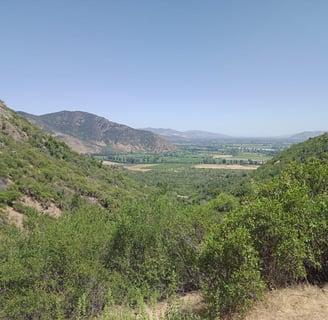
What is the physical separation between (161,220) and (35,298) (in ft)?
19.4

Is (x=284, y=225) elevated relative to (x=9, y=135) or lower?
lower

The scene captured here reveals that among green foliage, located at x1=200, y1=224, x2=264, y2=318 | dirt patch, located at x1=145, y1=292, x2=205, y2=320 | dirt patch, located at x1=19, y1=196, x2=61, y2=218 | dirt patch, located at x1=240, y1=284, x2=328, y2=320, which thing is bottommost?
dirt patch, located at x1=19, y1=196, x2=61, y2=218

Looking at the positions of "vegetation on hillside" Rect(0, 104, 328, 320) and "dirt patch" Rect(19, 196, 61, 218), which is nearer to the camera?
"vegetation on hillside" Rect(0, 104, 328, 320)

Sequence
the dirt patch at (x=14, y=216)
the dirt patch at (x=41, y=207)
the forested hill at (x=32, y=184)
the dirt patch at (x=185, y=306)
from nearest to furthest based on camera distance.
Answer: the dirt patch at (x=185, y=306) < the dirt patch at (x=14, y=216) < the forested hill at (x=32, y=184) < the dirt patch at (x=41, y=207)

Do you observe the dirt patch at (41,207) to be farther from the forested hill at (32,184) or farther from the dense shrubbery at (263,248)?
the dense shrubbery at (263,248)

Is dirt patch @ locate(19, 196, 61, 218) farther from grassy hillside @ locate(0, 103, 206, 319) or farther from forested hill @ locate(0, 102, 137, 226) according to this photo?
grassy hillside @ locate(0, 103, 206, 319)

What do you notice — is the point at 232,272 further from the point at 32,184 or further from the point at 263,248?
the point at 32,184

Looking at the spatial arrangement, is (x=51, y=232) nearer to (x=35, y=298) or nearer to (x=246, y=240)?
(x=35, y=298)

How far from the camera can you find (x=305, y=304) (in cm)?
848

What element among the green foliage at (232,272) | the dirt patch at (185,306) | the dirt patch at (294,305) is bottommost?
the dirt patch at (185,306)

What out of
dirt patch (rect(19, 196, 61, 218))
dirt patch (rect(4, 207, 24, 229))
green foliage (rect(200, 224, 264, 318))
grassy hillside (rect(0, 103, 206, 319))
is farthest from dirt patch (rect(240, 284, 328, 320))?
dirt patch (rect(19, 196, 61, 218))

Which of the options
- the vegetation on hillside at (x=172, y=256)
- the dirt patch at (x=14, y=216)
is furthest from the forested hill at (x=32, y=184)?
the vegetation on hillside at (x=172, y=256)

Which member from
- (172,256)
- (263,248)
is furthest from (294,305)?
(172,256)

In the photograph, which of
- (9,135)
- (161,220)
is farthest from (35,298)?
(9,135)
